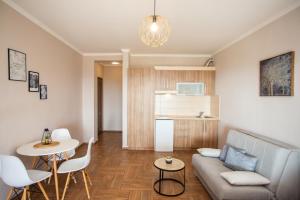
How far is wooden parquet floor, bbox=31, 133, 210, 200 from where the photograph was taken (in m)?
2.45

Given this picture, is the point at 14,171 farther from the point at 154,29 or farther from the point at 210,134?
the point at 210,134

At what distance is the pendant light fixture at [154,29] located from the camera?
1783mm

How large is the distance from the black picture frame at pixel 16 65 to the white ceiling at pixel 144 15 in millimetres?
665

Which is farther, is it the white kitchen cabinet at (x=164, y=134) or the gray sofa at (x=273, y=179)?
the white kitchen cabinet at (x=164, y=134)

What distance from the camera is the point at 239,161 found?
91.7 inches

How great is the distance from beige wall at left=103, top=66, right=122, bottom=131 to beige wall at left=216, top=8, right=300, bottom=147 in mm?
3981

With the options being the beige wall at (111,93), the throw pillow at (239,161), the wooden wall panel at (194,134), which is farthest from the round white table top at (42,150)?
the beige wall at (111,93)

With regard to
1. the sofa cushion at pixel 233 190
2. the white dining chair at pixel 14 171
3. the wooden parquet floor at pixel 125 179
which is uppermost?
the white dining chair at pixel 14 171

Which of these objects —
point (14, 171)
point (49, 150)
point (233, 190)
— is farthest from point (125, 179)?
point (233, 190)

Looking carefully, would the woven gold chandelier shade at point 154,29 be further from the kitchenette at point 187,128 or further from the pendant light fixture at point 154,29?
the kitchenette at point 187,128

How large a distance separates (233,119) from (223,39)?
1.79 meters

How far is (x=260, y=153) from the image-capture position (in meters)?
2.18

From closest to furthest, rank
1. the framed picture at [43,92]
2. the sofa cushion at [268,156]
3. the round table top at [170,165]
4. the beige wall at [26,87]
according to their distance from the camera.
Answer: the sofa cushion at [268,156], the beige wall at [26,87], the round table top at [170,165], the framed picture at [43,92]

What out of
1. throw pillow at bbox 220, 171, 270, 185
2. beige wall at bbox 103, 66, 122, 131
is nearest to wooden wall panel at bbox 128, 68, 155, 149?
beige wall at bbox 103, 66, 122, 131
